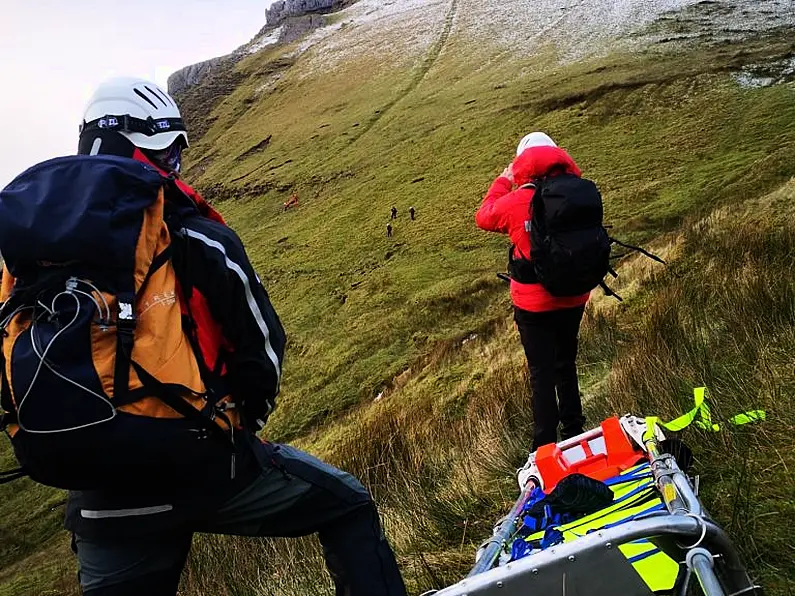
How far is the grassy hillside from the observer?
411 cm

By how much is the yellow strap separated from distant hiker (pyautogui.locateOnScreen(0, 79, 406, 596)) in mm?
1442

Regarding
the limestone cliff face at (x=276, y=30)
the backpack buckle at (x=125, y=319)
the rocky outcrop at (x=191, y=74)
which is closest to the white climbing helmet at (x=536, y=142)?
the backpack buckle at (x=125, y=319)

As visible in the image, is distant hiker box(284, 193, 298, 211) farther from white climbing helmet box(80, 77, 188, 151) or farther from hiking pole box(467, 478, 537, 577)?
hiking pole box(467, 478, 537, 577)

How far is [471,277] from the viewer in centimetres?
2064

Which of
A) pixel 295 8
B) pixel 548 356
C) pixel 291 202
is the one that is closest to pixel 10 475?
pixel 548 356

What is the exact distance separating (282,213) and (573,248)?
3866 centimetres

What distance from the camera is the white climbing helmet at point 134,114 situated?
2.66 meters

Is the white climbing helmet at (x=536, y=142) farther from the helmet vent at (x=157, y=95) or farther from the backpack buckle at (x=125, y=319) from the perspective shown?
the backpack buckle at (x=125, y=319)

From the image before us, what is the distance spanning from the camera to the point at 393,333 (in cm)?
1931

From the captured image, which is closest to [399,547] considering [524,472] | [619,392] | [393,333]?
[524,472]

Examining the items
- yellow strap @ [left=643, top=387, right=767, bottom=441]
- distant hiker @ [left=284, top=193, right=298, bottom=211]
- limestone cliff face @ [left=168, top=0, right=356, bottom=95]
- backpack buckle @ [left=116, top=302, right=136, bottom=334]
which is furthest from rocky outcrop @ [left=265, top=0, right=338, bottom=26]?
backpack buckle @ [left=116, top=302, right=136, bottom=334]

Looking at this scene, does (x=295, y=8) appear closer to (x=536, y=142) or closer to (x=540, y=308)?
(x=536, y=142)

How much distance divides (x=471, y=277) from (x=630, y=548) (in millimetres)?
18465

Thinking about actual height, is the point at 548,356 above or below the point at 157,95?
below
